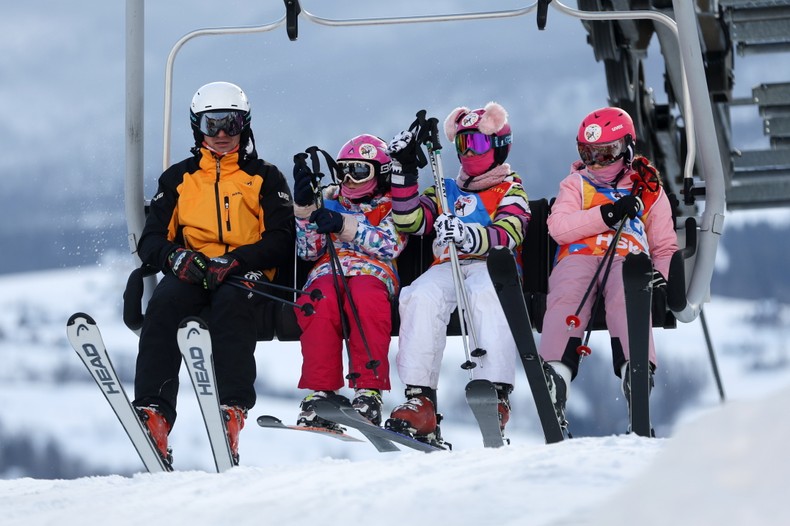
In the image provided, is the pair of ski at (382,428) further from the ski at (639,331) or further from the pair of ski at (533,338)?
the ski at (639,331)

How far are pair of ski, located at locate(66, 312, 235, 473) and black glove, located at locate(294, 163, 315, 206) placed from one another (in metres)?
0.73

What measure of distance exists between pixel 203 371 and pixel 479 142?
1442mm

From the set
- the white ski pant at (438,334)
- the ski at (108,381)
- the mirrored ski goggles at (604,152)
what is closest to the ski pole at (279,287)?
the white ski pant at (438,334)

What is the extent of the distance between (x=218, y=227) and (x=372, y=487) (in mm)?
2367

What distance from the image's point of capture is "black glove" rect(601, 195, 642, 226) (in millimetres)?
4867

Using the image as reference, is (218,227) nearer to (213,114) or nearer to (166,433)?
(213,114)

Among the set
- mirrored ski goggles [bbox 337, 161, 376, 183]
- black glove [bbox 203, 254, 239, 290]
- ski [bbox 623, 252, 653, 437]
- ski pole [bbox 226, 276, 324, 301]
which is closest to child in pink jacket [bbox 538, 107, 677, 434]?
ski [bbox 623, 252, 653, 437]

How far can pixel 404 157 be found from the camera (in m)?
4.97

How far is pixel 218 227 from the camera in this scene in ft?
17.2

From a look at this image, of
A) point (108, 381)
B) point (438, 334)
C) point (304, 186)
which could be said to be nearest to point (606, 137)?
point (438, 334)

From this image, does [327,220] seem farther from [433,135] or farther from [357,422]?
[357,422]

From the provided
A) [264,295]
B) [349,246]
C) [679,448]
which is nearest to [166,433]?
[264,295]

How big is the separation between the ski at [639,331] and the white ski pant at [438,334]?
0.48 metres

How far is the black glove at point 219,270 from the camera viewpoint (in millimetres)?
4984
